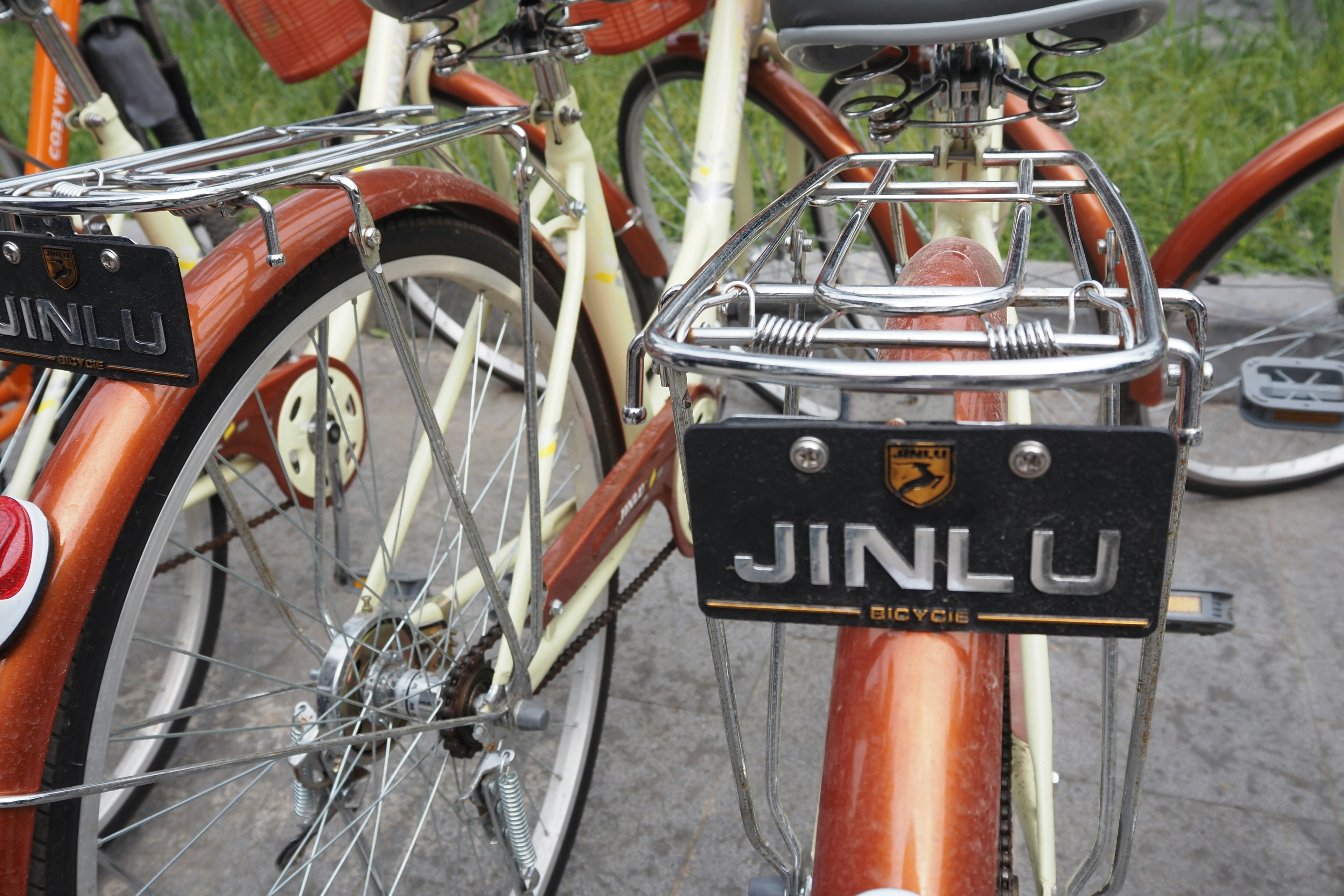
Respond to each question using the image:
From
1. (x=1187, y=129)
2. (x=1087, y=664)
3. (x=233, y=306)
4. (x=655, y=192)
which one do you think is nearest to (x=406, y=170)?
(x=233, y=306)

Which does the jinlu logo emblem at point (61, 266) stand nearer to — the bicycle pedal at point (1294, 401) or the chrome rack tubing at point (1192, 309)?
the chrome rack tubing at point (1192, 309)

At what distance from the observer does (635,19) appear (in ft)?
6.91

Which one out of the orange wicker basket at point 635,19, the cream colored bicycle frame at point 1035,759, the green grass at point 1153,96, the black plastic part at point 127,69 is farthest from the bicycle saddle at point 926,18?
the green grass at point 1153,96

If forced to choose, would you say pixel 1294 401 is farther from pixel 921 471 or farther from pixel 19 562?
pixel 19 562

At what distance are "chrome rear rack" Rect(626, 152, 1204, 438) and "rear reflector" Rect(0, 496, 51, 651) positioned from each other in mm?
489

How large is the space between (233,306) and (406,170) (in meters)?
0.28

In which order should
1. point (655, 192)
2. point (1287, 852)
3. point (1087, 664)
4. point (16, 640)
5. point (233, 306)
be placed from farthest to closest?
1. point (655, 192)
2. point (1087, 664)
3. point (1287, 852)
4. point (233, 306)
5. point (16, 640)

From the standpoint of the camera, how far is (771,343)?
62cm

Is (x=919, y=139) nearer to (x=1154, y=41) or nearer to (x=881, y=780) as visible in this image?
(x=1154, y=41)

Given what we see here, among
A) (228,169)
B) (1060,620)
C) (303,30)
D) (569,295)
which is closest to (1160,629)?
(1060,620)

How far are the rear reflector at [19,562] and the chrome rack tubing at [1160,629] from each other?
79 cm

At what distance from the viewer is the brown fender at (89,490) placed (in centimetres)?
81

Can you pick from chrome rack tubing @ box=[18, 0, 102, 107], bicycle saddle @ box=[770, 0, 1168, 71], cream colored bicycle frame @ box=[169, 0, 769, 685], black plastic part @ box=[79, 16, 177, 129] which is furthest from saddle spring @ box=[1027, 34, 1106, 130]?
black plastic part @ box=[79, 16, 177, 129]

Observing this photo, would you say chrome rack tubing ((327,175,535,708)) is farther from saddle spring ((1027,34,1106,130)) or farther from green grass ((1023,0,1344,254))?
green grass ((1023,0,1344,254))
